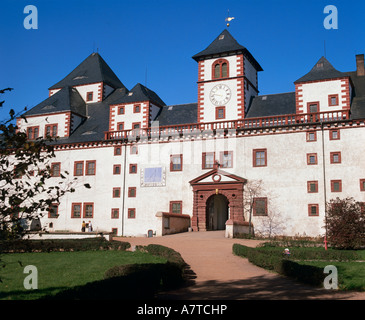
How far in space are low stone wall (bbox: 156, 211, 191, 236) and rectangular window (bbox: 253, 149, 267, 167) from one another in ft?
26.6

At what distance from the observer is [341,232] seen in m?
24.4

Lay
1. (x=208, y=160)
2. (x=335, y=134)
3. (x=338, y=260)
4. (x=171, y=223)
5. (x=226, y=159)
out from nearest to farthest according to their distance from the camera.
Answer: (x=338, y=260) → (x=335, y=134) → (x=171, y=223) → (x=226, y=159) → (x=208, y=160)

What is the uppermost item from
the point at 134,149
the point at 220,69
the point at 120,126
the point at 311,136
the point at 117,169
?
the point at 220,69

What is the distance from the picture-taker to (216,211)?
4284cm

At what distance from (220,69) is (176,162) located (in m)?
10.4

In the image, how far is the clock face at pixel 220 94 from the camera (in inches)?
1644

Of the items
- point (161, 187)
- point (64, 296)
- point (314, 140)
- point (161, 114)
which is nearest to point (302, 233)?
point (314, 140)

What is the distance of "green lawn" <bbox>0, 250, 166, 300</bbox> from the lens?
12.6 m

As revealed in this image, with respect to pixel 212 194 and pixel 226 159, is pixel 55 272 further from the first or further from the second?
pixel 226 159

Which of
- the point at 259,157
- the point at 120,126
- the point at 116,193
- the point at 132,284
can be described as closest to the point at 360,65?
the point at 259,157

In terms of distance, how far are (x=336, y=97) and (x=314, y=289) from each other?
27.9m

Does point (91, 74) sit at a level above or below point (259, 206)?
above

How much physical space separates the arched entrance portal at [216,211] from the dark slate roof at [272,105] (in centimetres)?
886
